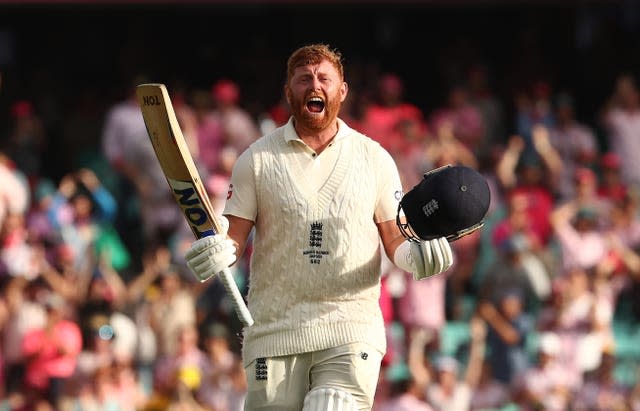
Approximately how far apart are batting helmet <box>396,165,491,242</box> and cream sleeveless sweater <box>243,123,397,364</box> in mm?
316

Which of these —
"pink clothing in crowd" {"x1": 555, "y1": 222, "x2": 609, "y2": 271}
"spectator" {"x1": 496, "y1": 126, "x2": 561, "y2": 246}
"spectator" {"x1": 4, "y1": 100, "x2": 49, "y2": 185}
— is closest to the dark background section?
"spectator" {"x1": 4, "y1": 100, "x2": 49, "y2": 185}

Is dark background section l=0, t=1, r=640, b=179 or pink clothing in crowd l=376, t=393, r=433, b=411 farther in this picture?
dark background section l=0, t=1, r=640, b=179

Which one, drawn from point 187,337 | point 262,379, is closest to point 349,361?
point 262,379

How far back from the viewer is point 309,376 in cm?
650

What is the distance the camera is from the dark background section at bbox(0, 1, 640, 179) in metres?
16.3

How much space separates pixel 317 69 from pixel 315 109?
18 cm

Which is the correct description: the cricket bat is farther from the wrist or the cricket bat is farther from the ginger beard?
the wrist

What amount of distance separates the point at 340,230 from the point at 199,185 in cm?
66

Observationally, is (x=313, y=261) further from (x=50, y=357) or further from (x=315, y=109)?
(x=50, y=357)

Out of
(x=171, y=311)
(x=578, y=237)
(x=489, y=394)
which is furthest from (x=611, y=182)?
(x=171, y=311)

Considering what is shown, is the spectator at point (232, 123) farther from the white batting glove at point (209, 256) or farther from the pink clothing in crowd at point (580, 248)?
the white batting glove at point (209, 256)

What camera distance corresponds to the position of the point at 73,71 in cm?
1667

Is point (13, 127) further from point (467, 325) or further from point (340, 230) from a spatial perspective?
point (340, 230)

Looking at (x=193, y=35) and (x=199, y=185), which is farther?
(x=193, y=35)
